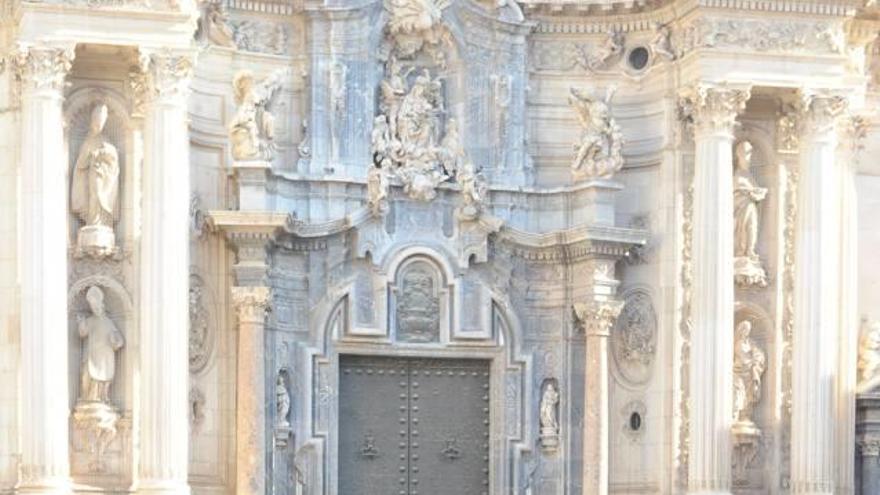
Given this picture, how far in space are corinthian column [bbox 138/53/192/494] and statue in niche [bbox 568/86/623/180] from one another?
4864 millimetres

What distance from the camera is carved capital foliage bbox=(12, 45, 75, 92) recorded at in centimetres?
2547

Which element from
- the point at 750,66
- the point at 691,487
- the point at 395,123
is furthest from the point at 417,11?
the point at 691,487

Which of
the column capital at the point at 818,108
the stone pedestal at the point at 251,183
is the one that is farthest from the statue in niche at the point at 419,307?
the column capital at the point at 818,108

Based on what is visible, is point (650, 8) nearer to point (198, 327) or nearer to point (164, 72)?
point (164, 72)

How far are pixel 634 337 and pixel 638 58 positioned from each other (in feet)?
10.7

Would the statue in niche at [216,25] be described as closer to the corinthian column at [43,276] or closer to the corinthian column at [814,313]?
the corinthian column at [43,276]

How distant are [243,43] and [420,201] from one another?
267 cm

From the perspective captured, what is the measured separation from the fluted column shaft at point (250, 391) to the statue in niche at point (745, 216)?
18.0ft

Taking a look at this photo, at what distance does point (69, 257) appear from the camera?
26.1 m

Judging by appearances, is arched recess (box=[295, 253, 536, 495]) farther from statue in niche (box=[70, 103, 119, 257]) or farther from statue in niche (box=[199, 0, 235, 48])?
statue in niche (box=[199, 0, 235, 48])

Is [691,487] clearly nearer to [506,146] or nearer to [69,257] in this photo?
[506,146]

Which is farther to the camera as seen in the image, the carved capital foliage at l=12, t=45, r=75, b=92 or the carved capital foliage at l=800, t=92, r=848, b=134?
the carved capital foliage at l=800, t=92, r=848, b=134

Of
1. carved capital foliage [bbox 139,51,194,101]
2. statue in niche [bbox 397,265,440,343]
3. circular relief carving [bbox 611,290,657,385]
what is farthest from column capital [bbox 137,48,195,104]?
circular relief carving [bbox 611,290,657,385]

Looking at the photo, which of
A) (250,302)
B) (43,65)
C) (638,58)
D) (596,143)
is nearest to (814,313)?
(596,143)
